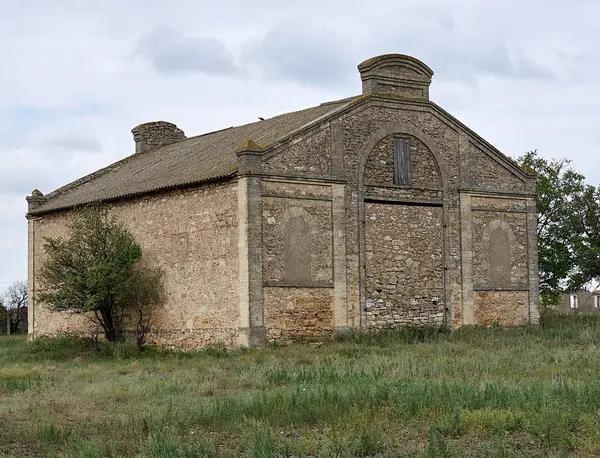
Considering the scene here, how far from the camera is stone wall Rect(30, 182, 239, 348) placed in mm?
27234

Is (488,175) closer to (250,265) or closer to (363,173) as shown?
(363,173)

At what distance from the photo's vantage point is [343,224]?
93.4ft

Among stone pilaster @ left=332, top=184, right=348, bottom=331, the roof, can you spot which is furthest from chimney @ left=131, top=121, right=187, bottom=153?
stone pilaster @ left=332, top=184, right=348, bottom=331

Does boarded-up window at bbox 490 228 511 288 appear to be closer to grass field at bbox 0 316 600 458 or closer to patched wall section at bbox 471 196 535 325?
patched wall section at bbox 471 196 535 325

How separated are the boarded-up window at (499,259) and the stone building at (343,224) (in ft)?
0.16

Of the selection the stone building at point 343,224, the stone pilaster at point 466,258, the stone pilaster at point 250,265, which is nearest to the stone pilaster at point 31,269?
the stone building at point 343,224

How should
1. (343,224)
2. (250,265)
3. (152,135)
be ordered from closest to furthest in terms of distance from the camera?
(250,265) → (343,224) → (152,135)

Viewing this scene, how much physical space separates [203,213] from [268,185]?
2.30m

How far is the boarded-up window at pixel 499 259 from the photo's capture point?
31453mm

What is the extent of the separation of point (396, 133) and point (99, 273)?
970cm

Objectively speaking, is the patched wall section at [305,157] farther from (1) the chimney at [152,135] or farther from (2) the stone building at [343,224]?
(1) the chimney at [152,135]

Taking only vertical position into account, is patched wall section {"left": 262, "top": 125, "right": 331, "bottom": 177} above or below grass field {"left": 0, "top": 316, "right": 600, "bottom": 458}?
above

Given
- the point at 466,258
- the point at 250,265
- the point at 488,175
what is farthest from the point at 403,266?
the point at 250,265

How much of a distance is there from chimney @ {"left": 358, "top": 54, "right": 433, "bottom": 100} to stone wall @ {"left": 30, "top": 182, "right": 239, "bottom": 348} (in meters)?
5.89
